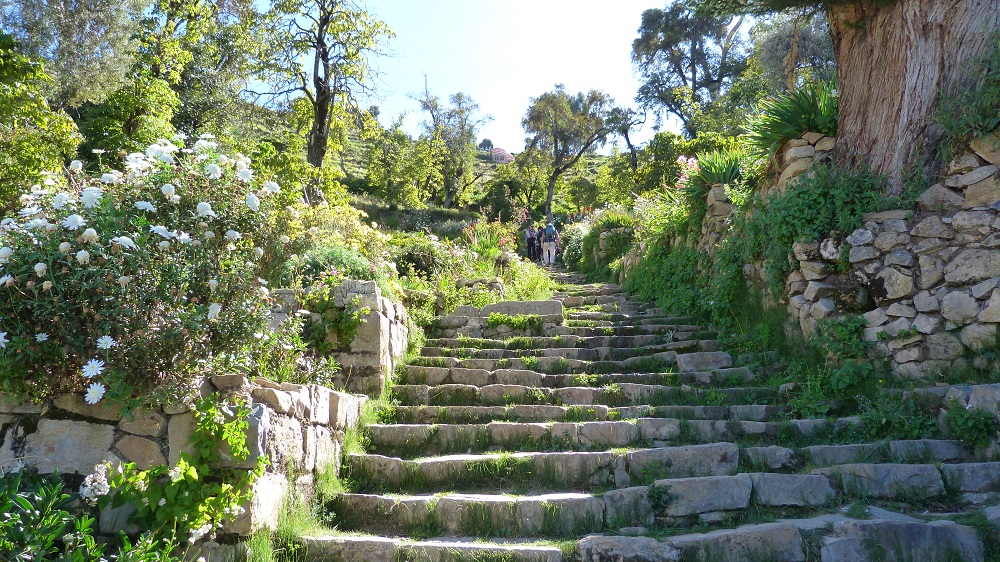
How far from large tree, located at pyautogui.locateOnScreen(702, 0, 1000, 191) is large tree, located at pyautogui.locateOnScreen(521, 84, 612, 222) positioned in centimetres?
2488

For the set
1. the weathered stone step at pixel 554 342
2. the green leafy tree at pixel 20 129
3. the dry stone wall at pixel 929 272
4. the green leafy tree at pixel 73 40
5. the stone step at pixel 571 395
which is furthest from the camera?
the green leafy tree at pixel 73 40

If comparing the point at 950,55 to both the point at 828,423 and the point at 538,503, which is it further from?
the point at 538,503

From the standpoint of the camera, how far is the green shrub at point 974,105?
5.14 metres

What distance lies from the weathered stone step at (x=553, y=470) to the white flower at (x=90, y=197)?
273cm

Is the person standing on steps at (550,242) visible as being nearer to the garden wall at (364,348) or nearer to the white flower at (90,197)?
the garden wall at (364,348)

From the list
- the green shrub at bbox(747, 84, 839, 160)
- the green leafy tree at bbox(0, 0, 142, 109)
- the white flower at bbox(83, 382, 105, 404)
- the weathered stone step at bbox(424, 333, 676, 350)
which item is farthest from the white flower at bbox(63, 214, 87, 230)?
the green leafy tree at bbox(0, 0, 142, 109)

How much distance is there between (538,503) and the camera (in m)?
→ 4.20

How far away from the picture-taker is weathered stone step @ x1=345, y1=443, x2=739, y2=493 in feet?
15.1

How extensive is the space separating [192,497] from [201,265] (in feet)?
4.34

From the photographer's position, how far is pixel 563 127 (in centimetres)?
3284

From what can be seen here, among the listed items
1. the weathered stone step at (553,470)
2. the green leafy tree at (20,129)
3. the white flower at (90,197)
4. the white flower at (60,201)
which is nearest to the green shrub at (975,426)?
the weathered stone step at (553,470)

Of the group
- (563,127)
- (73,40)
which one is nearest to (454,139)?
(563,127)

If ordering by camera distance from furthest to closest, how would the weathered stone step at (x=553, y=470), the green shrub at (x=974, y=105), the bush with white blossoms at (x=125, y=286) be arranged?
the green shrub at (x=974, y=105) → the weathered stone step at (x=553, y=470) → the bush with white blossoms at (x=125, y=286)

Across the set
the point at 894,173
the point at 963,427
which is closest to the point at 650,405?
the point at 963,427
